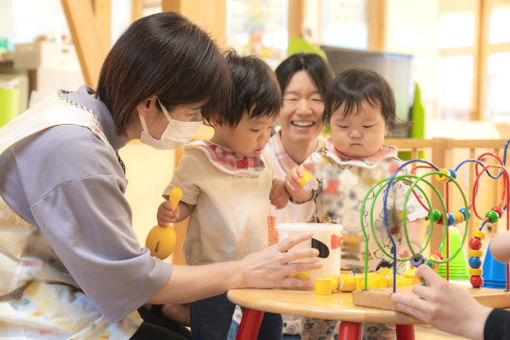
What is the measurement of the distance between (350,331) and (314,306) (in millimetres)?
73

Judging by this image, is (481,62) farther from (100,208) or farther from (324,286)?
(100,208)

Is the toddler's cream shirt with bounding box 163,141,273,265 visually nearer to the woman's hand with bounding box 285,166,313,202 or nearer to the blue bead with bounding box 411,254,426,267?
the woman's hand with bounding box 285,166,313,202

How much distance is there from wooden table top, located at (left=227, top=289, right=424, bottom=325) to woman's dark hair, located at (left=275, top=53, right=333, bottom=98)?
96 cm

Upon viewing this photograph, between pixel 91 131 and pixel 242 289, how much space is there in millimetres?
428

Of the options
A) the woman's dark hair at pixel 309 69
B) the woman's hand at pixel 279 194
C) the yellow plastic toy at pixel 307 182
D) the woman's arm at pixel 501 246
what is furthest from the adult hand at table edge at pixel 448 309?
the woman's dark hair at pixel 309 69

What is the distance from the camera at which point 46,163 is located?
1.09 meters

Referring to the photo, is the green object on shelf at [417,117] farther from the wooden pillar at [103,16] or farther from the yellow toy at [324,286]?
the yellow toy at [324,286]

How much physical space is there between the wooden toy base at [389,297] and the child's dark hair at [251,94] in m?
0.60

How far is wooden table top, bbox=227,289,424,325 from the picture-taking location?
98 cm

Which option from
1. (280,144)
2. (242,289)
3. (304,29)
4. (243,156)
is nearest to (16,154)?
(242,289)

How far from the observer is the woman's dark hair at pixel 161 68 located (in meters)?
1.21

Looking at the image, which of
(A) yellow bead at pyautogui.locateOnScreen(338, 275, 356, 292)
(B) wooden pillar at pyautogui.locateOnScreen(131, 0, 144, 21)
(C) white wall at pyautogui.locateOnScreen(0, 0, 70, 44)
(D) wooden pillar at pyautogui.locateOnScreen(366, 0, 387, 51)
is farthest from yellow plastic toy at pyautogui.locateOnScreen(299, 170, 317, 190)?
(D) wooden pillar at pyautogui.locateOnScreen(366, 0, 387, 51)

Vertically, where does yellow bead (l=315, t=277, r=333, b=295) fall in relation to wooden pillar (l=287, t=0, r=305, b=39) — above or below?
below

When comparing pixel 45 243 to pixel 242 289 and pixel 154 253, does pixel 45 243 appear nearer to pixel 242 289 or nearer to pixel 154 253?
pixel 154 253
